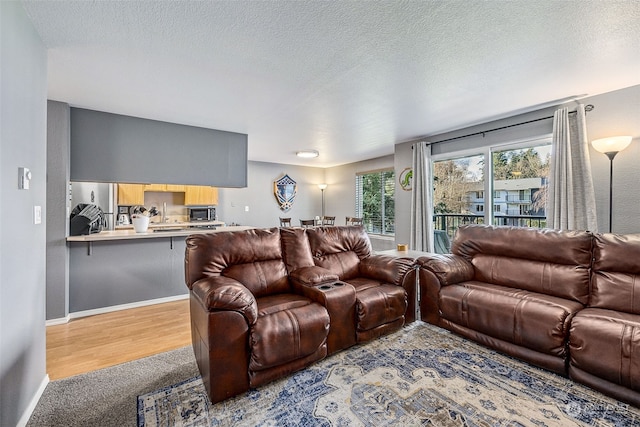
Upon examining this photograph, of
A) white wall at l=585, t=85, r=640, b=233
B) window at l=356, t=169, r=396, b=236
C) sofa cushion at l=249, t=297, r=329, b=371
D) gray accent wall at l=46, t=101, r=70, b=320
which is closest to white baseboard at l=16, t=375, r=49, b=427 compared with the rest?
sofa cushion at l=249, t=297, r=329, b=371

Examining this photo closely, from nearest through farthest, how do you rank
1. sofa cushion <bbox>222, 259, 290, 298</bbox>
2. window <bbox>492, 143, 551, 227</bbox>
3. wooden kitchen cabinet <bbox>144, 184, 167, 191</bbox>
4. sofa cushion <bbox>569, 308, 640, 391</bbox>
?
sofa cushion <bbox>569, 308, 640, 391</bbox>
sofa cushion <bbox>222, 259, 290, 298</bbox>
window <bbox>492, 143, 551, 227</bbox>
wooden kitchen cabinet <bbox>144, 184, 167, 191</bbox>

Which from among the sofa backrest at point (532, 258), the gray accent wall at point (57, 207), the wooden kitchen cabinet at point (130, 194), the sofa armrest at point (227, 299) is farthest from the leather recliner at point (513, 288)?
the wooden kitchen cabinet at point (130, 194)

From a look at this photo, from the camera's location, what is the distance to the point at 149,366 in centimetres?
224

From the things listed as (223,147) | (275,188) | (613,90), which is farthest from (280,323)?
(275,188)

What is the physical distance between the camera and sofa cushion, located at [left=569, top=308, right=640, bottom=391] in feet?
5.53

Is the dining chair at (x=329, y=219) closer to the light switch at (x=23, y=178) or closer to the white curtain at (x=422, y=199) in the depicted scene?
the white curtain at (x=422, y=199)

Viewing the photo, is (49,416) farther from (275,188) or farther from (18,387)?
(275,188)

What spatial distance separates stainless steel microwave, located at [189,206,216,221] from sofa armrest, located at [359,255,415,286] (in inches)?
167

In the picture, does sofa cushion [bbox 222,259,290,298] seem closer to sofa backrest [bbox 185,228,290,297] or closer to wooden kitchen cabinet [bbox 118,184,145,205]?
sofa backrest [bbox 185,228,290,297]

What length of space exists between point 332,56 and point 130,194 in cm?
501

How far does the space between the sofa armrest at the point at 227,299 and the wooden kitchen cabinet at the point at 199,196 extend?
4.48 metres

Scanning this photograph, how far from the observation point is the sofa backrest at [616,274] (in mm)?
2129

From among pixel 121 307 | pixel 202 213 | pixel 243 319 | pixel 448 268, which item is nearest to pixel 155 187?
pixel 202 213

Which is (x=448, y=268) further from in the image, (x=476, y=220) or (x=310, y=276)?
(x=476, y=220)
